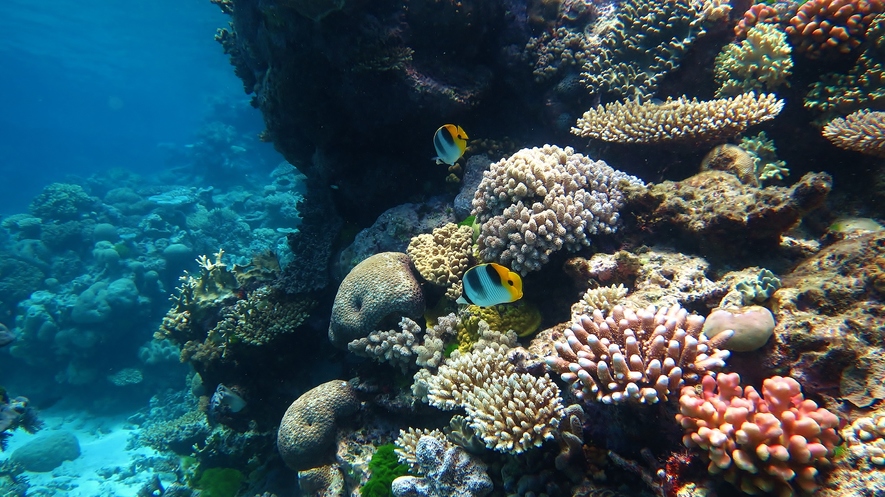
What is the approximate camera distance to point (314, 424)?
5.00m

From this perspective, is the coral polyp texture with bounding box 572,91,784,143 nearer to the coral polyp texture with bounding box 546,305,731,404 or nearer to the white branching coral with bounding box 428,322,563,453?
the coral polyp texture with bounding box 546,305,731,404

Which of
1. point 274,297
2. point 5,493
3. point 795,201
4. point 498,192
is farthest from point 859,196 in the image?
point 5,493

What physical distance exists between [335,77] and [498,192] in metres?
3.60

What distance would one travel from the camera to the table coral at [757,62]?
15.5 ft

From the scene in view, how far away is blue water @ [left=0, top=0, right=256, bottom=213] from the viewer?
40.5m

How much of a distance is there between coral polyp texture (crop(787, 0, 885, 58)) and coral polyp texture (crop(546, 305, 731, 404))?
4163 mm

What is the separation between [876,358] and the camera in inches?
102

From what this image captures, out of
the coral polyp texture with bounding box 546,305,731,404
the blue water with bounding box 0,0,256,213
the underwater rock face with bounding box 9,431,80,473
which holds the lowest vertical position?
the coral polyp texture with bounding box 546,305,731,404

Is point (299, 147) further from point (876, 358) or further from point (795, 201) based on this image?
point (876, 358)

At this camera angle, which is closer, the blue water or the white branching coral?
the white branching coral

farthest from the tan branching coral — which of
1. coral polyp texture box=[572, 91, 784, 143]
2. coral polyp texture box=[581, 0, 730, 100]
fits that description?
coral polyp texture box=[581, 0, 730, 100]

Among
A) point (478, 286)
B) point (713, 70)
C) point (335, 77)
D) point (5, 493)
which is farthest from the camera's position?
point (5, 493)

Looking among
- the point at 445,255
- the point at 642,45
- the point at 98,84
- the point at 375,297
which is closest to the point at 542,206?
the point at 445,255

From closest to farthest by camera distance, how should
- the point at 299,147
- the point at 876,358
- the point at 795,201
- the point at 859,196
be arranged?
the point at 876,358
the point at 795,201
the point at 859,196
the point at 299,147
